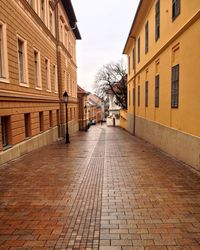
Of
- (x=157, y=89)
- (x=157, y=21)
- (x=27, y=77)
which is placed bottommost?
(x=157, y=89)

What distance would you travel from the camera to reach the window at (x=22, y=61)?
1093 centimetres

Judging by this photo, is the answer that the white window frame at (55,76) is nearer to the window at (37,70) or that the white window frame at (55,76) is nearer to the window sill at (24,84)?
the window at (37,70)

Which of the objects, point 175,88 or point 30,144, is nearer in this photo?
point 175,88

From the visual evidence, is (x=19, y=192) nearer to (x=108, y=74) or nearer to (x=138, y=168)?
(x=138, y=168)

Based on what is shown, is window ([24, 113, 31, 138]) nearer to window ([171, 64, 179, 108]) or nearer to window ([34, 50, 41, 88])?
window ([34, 50, 41, 88])

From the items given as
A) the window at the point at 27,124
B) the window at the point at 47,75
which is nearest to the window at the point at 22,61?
the window at the point at 27,124

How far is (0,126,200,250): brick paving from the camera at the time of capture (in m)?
3.50

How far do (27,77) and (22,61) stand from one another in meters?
0.78

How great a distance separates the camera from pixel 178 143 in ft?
29.2

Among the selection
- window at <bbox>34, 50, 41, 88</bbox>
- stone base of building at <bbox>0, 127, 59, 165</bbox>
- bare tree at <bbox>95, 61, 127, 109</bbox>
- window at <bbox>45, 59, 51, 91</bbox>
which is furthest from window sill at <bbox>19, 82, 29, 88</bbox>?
bare tree at <bbox>95, 61, 127, 109</bbox>

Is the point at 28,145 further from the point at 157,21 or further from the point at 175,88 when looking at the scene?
the point at 157,21

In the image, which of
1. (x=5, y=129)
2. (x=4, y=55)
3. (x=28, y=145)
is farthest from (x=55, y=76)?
(x=5, y=129)

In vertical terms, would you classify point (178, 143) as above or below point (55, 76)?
below

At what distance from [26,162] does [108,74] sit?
37.7 m
